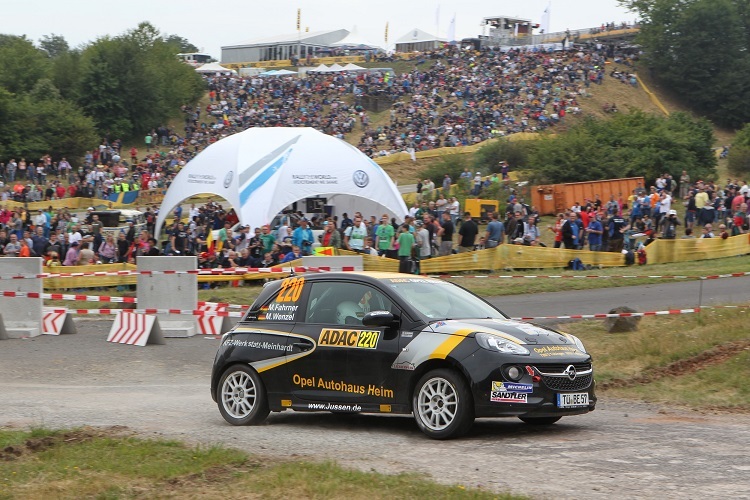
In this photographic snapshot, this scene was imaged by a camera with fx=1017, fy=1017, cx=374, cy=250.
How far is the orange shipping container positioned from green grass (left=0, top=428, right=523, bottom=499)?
114 feet

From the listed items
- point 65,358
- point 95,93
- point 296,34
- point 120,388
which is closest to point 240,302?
point 65,358

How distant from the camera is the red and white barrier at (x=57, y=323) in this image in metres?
18.8

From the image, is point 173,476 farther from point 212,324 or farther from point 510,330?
point 212,324

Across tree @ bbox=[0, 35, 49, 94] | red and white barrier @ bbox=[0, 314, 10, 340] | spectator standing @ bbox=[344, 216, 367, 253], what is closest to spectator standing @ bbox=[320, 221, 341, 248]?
spectator standing @ bbox=[344, 216, 367, 253]

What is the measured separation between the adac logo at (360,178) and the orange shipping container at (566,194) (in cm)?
1079

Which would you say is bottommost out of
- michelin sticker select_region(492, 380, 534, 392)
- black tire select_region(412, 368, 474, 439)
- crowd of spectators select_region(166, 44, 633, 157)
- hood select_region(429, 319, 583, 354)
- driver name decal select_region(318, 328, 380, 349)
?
black tire select_region(412, 368, 474, 439)

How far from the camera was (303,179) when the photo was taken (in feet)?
109

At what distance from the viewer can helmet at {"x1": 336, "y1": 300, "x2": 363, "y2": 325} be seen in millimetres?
9891

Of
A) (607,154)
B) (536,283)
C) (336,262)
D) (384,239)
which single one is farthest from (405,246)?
(607,154)

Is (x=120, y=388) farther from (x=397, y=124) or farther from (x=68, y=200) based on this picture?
(x=397, y=124)

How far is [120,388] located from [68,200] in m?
38.1

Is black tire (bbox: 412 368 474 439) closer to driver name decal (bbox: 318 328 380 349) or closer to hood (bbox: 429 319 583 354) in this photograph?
hood (bbox: 429 319 583 354)

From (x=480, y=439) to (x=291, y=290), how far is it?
2587 millimetres

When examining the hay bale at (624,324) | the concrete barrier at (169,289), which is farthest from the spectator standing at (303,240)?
the hay bale at (624,324)
